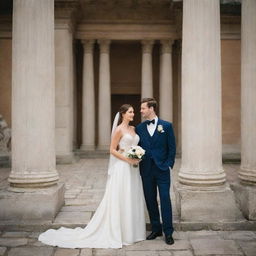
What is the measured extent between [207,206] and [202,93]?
10.7ft

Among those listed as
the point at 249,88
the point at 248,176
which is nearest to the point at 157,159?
the point at 248,176

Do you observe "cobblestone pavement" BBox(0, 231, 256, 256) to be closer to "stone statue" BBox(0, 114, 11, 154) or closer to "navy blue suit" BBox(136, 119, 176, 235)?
"navy blue suit" BBox(136, 119, 176, 235)

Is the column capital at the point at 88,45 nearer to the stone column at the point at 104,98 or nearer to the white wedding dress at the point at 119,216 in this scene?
the stone column at the point at 104,98

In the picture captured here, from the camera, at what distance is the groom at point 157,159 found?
327 inches

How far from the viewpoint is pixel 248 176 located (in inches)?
418

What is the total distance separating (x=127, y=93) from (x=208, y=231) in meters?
24.7

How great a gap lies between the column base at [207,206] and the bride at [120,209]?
1672mm

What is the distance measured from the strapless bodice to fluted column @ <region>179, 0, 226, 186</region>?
2.12 metres

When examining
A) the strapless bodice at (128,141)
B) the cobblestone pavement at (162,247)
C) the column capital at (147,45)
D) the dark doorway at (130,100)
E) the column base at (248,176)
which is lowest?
the cobblestone pavement at (162,247)

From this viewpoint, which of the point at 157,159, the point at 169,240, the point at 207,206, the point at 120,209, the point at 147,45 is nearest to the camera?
the point at 169,240

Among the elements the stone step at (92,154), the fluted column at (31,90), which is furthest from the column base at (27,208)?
the stone step at (92,154)

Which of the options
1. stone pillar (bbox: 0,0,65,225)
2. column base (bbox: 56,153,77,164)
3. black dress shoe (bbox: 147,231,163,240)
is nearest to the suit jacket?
black dress shoe (bbox: 147,231,163,240)

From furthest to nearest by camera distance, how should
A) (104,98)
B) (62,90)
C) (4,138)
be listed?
(104,98)
(62,90)
(4,138)

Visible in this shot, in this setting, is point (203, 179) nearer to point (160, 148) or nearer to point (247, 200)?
point (247, 200)
